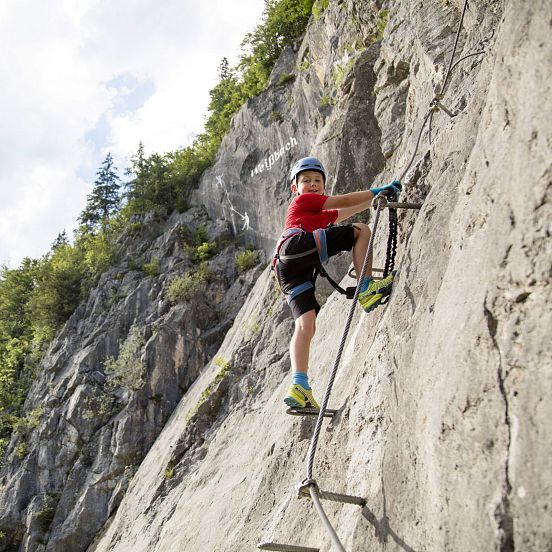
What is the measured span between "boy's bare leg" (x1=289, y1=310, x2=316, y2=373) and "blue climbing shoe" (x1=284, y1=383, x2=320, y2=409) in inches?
7.6

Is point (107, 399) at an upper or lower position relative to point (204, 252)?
lower

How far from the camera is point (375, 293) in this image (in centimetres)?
477

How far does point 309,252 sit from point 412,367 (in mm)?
2115

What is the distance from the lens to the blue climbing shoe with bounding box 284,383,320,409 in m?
4.79

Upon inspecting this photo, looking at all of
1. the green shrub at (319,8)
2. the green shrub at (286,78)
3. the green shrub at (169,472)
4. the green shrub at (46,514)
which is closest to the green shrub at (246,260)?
the green shrub at (286,78)

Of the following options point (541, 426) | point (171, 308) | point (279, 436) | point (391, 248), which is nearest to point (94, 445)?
point (171, 308)

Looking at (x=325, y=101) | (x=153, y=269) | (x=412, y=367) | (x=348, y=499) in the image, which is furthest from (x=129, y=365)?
(x=412, y=367)

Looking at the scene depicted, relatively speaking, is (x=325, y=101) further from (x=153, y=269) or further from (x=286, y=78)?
(x=153, y=269)

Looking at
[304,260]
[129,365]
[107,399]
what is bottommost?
[107,399]

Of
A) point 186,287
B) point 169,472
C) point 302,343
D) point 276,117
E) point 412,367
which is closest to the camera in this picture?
point 412,367

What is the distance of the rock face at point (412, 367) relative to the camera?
2.47m

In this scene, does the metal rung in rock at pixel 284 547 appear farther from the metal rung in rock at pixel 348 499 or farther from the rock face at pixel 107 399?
the rock face at pixel 107 399

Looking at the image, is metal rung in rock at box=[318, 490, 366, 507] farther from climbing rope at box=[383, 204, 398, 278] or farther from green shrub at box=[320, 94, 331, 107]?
green shrub at box=[320, 94, 331, 107]

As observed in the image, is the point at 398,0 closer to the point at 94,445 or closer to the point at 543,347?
the point at 543,347
